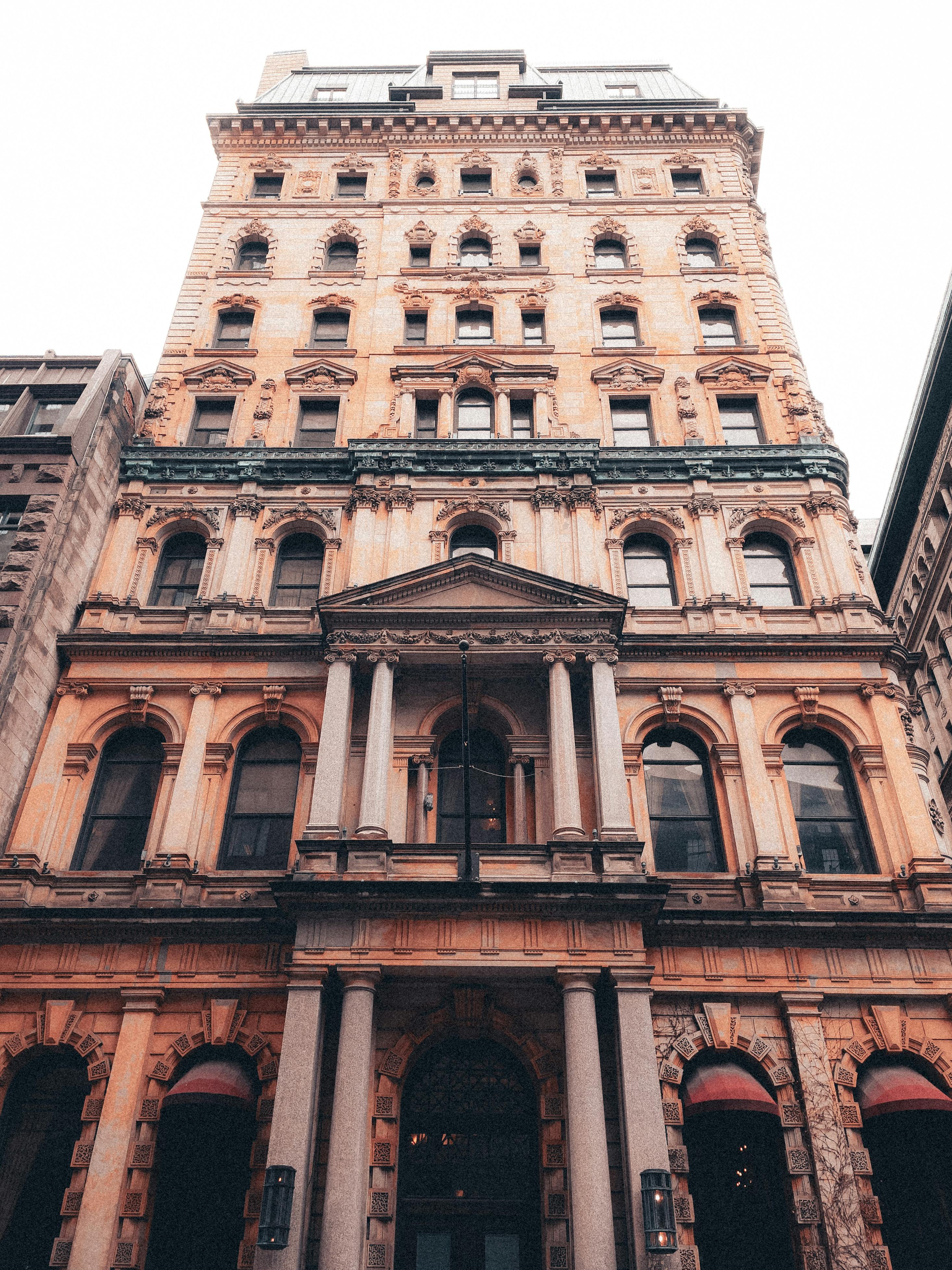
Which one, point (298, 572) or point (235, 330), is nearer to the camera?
point (298, 572)

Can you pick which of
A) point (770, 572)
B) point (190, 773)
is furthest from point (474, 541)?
point (190, 773)

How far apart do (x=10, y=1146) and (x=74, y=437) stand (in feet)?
50.6

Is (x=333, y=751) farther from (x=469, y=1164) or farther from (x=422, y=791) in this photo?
(x=469, y=1164)

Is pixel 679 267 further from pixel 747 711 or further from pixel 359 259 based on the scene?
pixel 747 711

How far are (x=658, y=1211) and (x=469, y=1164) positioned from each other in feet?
12.6

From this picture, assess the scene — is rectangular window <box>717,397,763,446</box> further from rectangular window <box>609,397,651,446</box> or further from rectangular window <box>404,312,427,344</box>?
rectangular window <box>404,312,427,344</box>

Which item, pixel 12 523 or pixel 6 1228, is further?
pixel 12 523

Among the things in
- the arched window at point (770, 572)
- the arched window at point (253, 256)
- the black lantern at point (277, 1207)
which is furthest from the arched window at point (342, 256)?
the black lantern at point (277, 1207)

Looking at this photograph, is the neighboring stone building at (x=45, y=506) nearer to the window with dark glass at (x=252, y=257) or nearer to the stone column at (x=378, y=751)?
the window with dark glass at (x=252, y=257)

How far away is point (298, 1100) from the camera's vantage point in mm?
15984

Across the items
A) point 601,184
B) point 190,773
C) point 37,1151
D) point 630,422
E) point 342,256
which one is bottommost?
point 37,1151

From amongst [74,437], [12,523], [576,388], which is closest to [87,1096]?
[12,523]

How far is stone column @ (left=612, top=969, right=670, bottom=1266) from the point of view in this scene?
50.5 ft

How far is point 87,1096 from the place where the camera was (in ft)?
58.6
